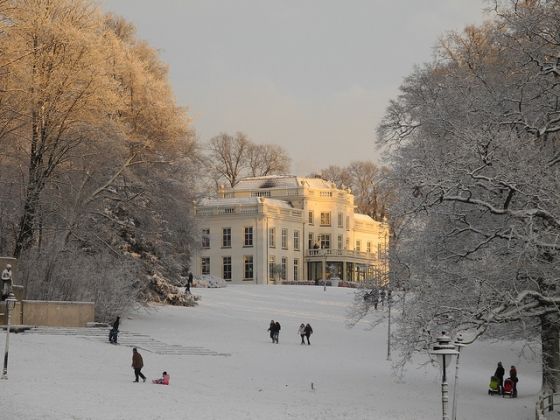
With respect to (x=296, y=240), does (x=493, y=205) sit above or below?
below

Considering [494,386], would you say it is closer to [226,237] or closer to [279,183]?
[226,237]

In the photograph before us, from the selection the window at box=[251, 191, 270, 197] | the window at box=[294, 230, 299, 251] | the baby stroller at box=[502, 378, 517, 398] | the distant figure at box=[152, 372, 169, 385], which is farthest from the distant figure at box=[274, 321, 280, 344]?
the window at box=[251, 191, 270, 197]

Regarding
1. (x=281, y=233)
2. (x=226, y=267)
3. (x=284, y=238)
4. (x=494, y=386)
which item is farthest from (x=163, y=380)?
(x=284, y=238)

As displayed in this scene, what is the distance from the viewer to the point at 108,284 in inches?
1540

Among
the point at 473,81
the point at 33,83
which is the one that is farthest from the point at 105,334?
the point at 473,81

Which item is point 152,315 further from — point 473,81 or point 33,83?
point 473,81

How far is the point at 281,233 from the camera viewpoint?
76.7m

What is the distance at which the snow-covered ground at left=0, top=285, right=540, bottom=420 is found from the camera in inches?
823

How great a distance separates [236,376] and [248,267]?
46.7 meters

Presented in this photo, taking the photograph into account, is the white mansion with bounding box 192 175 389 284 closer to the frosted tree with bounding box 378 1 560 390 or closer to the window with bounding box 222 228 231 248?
the window with bounding box 222 228 231 248

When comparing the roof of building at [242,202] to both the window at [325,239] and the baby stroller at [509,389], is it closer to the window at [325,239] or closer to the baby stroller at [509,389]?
the window at [325,239]

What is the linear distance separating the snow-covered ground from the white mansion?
2815 centimetres

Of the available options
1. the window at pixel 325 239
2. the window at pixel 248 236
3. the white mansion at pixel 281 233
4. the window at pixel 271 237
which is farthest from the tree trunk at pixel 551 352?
the window at pixel 325 239

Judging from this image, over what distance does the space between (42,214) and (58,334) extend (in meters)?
5.72
